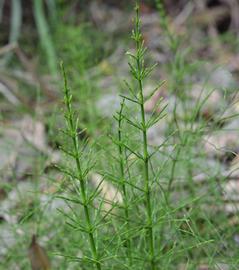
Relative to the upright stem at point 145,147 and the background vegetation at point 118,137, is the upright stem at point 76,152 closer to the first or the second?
the background vegetation at point 118,137

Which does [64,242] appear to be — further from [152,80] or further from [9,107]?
[152,80]

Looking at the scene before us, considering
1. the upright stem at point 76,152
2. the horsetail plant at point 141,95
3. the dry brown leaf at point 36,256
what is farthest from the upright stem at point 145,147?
the dry brown leaf at point 36,256

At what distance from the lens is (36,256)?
5.05 ft

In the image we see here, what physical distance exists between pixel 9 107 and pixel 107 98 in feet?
1.72

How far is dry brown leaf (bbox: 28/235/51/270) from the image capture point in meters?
1.53

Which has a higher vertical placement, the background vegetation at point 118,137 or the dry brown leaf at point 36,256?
the background vegetation at point 118,137

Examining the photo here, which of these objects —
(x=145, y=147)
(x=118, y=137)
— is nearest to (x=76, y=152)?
(x=145, y=147)

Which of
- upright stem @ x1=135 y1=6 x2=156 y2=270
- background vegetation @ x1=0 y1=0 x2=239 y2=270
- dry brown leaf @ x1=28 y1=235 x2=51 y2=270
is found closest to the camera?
upright stem @ x1=135 y1=6 x2=156 y2=270

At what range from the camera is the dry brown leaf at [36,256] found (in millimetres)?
1530

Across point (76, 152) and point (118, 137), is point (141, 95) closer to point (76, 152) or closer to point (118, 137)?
point (76, 152)

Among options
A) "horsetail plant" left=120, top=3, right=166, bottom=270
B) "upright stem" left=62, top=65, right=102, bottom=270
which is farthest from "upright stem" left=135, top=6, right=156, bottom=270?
"upright stem" left=62, top=65, right=102, bottom=270

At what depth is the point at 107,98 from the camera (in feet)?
10.1

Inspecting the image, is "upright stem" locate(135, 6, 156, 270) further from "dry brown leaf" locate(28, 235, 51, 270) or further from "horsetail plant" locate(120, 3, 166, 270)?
"dry brown leaf" locate(28, 235, 51, 270)

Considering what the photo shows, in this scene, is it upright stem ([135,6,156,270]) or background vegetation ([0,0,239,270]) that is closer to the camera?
upright stem ([135,6,156,270])
